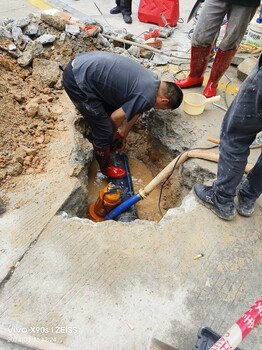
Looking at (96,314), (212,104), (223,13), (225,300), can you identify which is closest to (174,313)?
(225,300)

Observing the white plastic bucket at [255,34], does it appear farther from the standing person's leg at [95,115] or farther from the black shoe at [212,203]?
the black shoe at [212,203]

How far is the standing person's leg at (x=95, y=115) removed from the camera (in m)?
2.88

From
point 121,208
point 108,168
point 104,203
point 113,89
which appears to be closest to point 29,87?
point 113,89

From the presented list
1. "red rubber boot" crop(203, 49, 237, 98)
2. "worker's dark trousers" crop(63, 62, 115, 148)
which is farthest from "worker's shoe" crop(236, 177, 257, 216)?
"red rubber boot" crop(203, 49, 237, 98)

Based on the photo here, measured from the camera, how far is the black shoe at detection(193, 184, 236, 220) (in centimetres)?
220

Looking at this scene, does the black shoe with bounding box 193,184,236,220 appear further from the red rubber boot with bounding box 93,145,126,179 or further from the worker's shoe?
the red rubber boot with bounding box 93,145,126,179

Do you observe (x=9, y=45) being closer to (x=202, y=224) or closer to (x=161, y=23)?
(x=202, y=224)

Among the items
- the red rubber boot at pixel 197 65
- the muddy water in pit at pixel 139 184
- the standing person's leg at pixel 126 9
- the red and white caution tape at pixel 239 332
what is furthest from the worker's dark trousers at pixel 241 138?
the standing person's leg at pixel 126 9

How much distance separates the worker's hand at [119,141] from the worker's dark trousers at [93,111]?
252 mm

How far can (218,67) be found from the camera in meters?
3.20

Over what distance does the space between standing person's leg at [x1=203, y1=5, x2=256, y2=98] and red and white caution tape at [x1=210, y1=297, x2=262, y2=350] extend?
2.50m

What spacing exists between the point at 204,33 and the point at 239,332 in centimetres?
269

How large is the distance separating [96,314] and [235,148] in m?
1.29

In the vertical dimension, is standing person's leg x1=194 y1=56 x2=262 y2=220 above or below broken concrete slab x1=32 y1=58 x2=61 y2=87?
above
